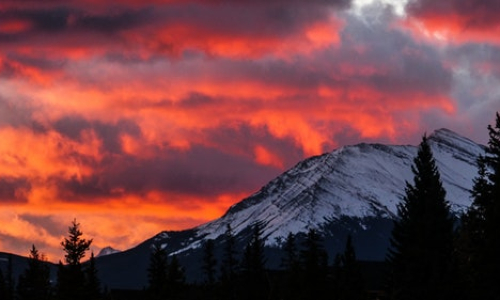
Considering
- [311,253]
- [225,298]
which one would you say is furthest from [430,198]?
[225,298]

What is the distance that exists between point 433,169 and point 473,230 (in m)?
4.77

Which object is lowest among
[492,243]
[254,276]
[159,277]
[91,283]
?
[492,243]

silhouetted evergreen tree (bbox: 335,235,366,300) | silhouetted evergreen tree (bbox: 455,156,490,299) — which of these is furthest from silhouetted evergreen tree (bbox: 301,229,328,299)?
silhouetted evergreen tree (bbox: 455,156,490,299)

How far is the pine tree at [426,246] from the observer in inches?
2889

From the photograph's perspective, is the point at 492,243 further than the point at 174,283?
No

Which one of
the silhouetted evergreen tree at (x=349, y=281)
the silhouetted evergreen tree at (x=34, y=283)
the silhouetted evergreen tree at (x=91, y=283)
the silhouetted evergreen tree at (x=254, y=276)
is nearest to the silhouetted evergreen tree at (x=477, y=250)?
the silhouetted evergreen tree at (x=349, y=281)

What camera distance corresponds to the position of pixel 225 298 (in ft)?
452

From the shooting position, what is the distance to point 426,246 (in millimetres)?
73812

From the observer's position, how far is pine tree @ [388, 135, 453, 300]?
7338 centimetres

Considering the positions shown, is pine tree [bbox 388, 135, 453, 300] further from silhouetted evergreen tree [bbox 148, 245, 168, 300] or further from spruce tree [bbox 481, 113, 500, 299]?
silhouetted evergreen tree [bbox 148, 245, 168, 300]

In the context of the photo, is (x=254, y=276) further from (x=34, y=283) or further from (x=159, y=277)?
Answer: (x=34, y=283)

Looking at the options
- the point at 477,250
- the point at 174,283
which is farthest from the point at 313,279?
the point at 477,250

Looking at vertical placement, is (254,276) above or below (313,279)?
above

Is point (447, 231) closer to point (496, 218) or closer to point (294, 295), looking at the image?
point (496, 218)
